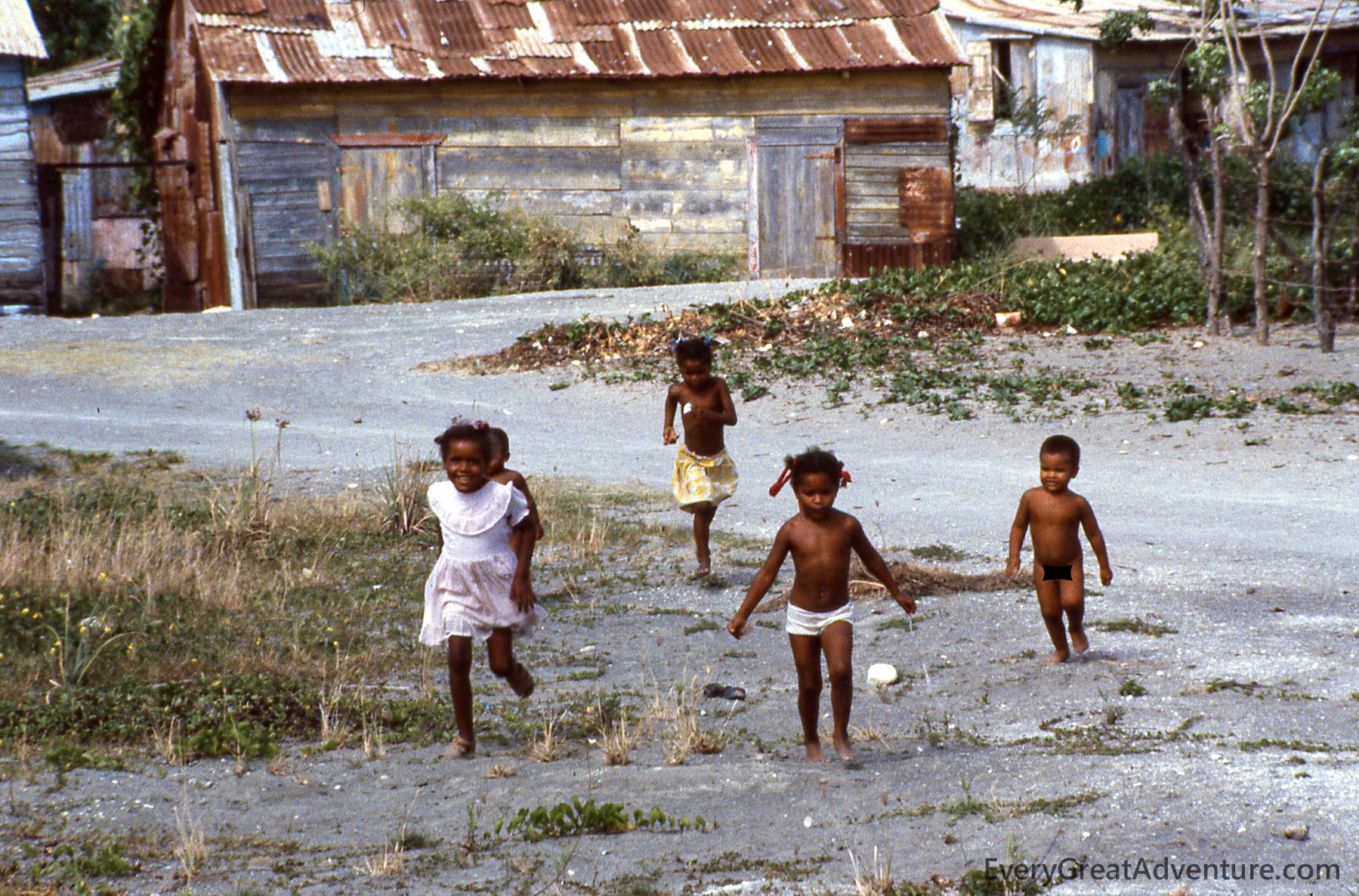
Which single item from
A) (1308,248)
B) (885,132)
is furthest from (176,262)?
(1308,248)

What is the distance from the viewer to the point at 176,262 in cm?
2259

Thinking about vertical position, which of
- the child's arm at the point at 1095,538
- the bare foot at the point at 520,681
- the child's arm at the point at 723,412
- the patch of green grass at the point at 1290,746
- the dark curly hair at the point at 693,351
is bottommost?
the patch of green grass at the point at 1290,746

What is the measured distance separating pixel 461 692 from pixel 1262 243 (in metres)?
10.8

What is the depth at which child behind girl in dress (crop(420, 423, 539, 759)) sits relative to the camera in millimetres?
5164

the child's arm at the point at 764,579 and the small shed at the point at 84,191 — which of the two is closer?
the child's arm at the point at 764,579

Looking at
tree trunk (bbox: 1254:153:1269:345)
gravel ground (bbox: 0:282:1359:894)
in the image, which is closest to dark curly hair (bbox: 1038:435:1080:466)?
gravel ground (bbox: 0:282:1359:894)

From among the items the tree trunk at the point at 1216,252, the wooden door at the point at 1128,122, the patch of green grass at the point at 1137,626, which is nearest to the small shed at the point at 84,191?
the tree trunk at the point at 1216,252

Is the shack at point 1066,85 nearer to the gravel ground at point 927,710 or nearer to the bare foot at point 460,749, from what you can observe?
the gravel ground at point 927,710

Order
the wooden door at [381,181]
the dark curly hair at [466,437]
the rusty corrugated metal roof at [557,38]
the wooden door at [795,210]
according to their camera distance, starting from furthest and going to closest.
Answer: the wooden door at [795,210] < the wooden door at [381,181] < the rusty corrugated metal roof at [557,38] < the dark curly hair at [466,437]

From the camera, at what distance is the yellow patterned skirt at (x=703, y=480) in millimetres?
7539

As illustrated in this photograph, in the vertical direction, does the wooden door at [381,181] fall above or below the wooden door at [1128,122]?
below

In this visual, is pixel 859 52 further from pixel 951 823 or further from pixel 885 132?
pixel 951 823

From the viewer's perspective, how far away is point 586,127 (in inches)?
845

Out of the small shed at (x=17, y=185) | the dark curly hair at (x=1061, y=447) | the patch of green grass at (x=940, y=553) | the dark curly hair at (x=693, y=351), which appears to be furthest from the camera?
the small shed at (x=17, y=185)
